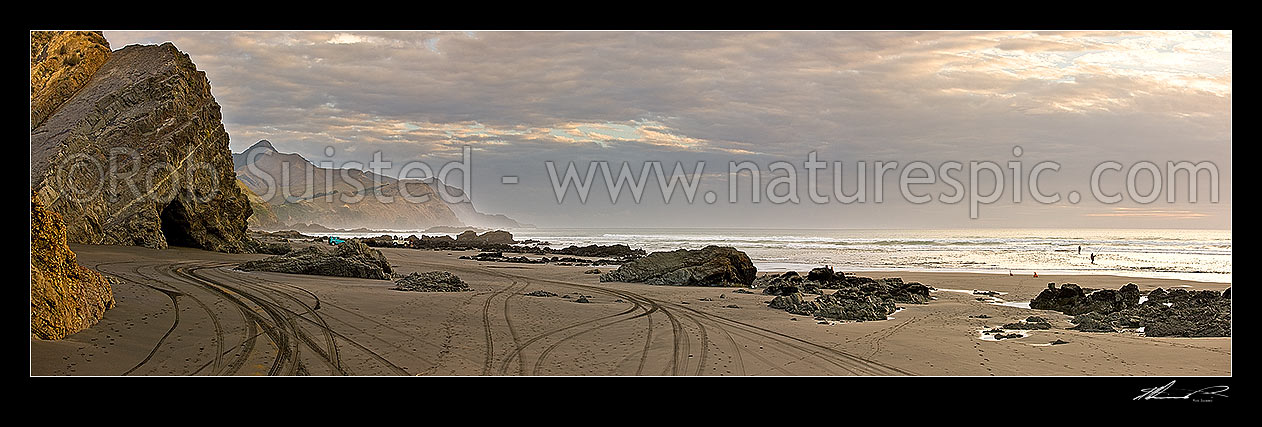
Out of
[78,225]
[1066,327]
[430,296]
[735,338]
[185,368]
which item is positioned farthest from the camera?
[78,225]

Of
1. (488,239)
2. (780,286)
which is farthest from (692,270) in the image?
(488,239)

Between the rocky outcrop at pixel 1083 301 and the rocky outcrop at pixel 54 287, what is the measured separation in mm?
16428

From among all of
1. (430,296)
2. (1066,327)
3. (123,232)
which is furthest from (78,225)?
(1066,327)

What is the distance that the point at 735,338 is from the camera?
962 cm

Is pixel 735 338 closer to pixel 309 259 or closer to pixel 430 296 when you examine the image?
pixel 430 296

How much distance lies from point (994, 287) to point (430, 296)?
17.1 metres

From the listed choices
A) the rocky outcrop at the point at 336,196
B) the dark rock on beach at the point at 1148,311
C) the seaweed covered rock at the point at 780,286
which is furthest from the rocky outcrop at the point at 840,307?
the rocky outcrop at the point at 336,196

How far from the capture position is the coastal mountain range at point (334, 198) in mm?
116938

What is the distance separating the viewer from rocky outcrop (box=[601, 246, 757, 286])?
63.9 feet

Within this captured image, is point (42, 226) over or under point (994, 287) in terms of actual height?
over
